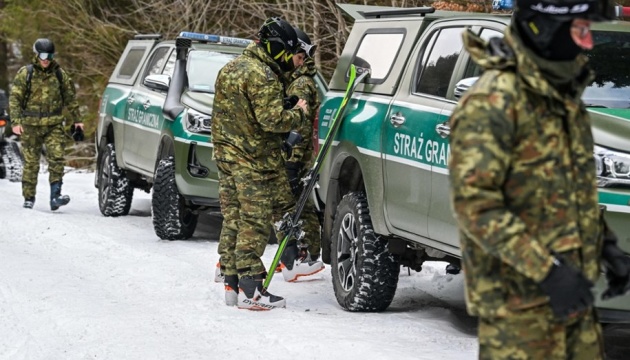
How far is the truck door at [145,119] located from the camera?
1280 centimetres

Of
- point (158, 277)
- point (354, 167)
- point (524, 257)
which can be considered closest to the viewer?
point (524, 257)

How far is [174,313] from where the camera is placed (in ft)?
26.9

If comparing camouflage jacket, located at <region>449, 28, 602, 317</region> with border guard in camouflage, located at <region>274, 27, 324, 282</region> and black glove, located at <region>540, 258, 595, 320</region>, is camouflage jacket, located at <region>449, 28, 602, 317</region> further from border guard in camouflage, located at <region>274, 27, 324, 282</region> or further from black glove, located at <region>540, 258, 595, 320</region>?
border guard in camouflage, located at <region>274, 27, 324, 282</region>

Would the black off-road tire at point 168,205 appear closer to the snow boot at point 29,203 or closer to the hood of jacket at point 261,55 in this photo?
the snow boot at point 29,203

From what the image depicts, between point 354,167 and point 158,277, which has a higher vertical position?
point 354,167

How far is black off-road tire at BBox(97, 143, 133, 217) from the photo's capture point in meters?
14.1

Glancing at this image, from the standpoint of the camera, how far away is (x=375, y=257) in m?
7.93

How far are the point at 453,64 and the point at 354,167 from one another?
1.40 metres

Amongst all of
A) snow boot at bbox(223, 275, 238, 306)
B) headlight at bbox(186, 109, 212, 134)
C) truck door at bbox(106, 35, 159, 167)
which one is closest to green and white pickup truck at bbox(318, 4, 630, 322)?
snow boot at bbox(223, 275, 238, 306)

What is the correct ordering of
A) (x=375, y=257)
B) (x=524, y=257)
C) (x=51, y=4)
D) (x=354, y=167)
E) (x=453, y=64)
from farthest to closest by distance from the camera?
(x=51, y=4), (x=354, y=167), (x=375, y=257), (x=453, y=64), (x=524, y=257)

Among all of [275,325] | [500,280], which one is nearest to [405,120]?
[275,325]

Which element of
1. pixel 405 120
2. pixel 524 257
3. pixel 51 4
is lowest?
pixel 51 4

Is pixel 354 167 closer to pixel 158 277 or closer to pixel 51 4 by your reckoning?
pixel 158 277

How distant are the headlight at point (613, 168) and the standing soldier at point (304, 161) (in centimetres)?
362
